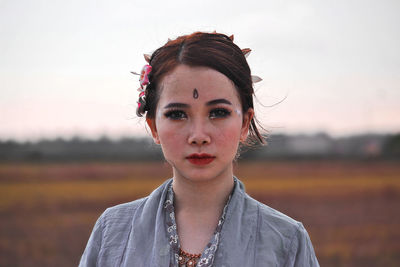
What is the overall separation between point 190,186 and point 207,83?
1.73 feet

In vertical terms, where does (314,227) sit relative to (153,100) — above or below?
below

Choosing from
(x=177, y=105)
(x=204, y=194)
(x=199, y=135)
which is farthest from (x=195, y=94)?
(x=204, y=194)

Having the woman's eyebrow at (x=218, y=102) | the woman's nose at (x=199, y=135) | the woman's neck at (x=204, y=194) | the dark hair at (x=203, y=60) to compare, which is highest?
the dark hair at (x=203, y=60)

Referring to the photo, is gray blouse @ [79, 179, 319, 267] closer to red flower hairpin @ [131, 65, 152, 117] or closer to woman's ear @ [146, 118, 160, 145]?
woman's ear @ [146, 118, 160, 145]

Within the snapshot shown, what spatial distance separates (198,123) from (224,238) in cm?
56

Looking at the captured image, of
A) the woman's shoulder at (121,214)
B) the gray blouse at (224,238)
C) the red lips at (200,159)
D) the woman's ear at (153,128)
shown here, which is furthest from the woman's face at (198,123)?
the woman's shoulder at (121,214)

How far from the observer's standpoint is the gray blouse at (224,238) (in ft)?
7.20

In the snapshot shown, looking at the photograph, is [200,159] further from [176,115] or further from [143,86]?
[143,86]

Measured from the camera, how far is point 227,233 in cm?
225

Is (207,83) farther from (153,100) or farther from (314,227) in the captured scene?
(314,227)

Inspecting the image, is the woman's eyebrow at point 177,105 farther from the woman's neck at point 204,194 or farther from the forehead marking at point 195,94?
the woman's neck at point 204,194

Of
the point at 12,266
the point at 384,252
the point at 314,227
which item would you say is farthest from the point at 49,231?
the point at 384,252

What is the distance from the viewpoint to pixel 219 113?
2.30 meters

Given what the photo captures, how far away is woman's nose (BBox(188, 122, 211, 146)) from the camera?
2207 millimetres
